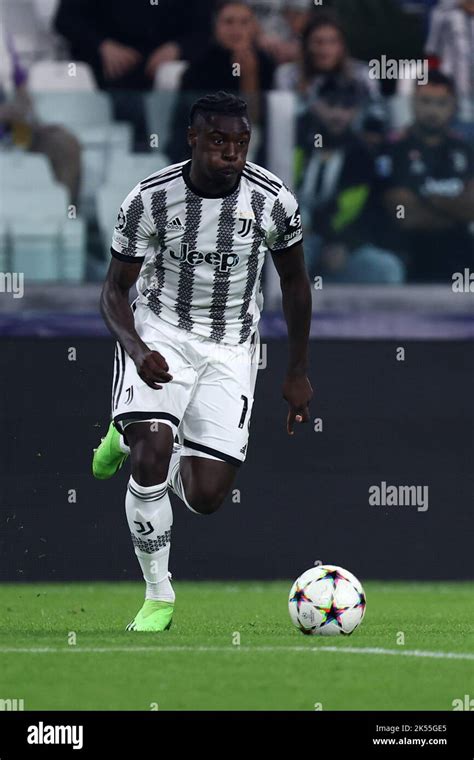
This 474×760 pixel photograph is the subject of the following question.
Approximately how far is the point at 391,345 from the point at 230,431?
10.6 ft

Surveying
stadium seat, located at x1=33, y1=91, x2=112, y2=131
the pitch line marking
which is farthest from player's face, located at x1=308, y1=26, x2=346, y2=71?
the pitch line marking

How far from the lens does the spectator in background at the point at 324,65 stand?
11375 millimetres

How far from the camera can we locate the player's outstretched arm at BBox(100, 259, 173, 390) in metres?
7.16

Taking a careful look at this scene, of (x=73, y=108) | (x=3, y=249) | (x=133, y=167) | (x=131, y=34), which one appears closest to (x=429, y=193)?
(x=133, y=167)

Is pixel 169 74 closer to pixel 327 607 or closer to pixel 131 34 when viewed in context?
pixel 131 34

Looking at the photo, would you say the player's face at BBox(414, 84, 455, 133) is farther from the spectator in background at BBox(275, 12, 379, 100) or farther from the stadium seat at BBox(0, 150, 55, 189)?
the stadium seat at BBox(0, 150, 55, 189)

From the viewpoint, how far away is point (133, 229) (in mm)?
7523

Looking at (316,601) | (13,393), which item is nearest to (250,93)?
(13,393)

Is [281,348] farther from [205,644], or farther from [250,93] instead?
[205,644]

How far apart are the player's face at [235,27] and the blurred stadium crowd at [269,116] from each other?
0.03 feet

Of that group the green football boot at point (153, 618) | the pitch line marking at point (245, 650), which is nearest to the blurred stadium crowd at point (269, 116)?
the green football boot at point (153, 618)

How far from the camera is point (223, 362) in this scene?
7773 mm

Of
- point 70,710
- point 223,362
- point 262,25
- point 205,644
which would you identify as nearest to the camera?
point 70,710

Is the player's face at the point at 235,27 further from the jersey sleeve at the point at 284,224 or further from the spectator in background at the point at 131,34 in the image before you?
the jersey sleeve at the point at 284,224
